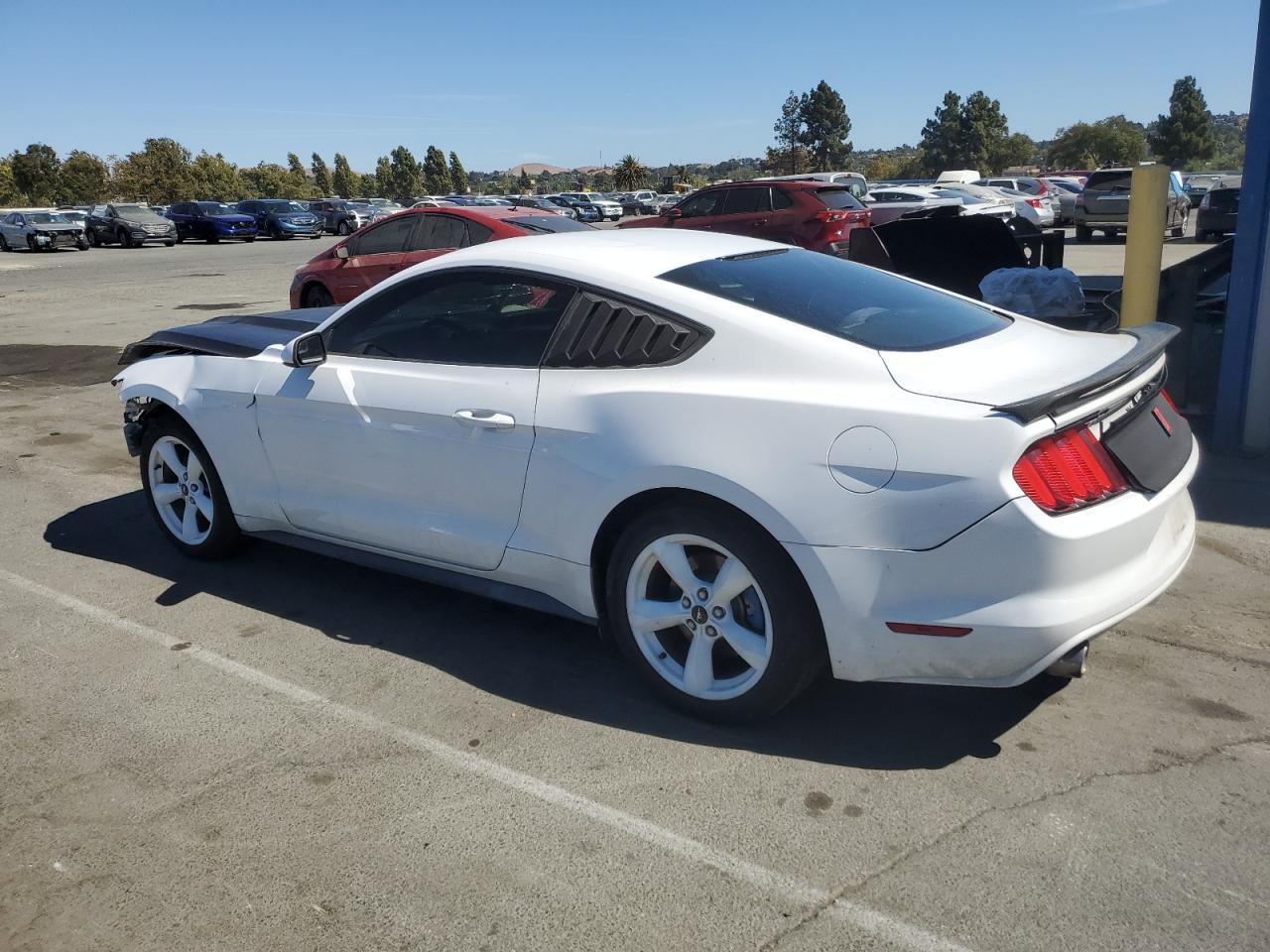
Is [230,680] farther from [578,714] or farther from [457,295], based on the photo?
[457,295]

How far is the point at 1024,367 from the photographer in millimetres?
3334

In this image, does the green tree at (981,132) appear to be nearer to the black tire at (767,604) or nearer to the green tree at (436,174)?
the green tree at (436,174)

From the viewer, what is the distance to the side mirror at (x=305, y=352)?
172 inches

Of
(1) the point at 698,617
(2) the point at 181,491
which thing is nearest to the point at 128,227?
(2) the point at 181,491

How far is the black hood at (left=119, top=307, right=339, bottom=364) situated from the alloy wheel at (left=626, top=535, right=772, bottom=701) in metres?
2.30

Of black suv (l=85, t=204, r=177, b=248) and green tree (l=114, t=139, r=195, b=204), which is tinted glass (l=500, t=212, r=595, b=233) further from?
green tree (l=114, t=139, r=195, b=204)

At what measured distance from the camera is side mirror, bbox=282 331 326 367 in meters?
4.37

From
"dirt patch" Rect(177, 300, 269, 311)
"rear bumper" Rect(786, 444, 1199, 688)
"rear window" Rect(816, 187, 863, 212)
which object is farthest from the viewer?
"rear window" Rect(816, 187, 863, 212)

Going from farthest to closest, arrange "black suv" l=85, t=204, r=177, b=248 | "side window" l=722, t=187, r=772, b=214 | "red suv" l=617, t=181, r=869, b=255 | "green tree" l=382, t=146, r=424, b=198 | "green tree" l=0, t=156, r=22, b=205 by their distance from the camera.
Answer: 1. "green tree" l=382, t=146, r=424, b=198
2. "green tree" l=0, t=156, r=22, b=205
3. "black suv" l=85, t=204, r=177, b=248
4. "side window" l=722, t=187, r=772, b=214
5. "red suv" l=617, t=181, r=869, b=255

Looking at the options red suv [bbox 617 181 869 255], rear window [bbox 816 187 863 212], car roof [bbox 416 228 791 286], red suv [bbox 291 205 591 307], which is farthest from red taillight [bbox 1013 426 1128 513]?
rear window [bbox 816 187 863 212]

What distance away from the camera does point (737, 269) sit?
3879mm

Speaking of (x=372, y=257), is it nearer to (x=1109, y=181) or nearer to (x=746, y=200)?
(x=746, y=200)

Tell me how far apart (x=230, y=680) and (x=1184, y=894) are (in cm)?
319

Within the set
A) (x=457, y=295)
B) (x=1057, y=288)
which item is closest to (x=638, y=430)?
→ (x=457, y=295)
